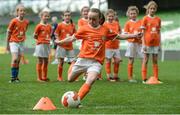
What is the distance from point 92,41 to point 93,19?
0.43 metres

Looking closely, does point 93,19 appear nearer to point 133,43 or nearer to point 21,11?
point 21,11

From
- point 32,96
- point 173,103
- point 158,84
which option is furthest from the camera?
point 158,84

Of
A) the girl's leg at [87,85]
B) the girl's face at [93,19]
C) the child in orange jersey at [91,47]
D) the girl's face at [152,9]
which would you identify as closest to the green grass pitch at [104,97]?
the girl's leg at [87,85]

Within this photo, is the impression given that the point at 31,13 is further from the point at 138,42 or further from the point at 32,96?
the point at 32,96

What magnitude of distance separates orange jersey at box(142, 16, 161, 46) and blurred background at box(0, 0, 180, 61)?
10243 mm

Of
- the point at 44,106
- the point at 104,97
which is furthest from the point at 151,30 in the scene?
the point at 44,106

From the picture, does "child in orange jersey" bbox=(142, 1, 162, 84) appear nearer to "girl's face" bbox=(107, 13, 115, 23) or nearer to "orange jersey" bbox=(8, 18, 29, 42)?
"girl's face" bbox=(107, 13, 115, 23)

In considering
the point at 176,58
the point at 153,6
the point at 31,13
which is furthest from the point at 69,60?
the point at 31,13

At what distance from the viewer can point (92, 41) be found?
10.1 m

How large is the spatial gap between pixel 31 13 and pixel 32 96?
4718 centimetres

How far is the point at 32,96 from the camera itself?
36.0ft

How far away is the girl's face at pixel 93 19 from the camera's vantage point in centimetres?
984

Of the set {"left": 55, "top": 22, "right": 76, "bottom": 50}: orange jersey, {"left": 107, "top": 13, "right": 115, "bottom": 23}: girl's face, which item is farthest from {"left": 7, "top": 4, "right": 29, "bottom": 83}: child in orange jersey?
{"left": 107, "top": 13, "right": 115, "bottom": 23}: girl's face

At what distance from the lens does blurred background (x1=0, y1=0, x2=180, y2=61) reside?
3058 cm
